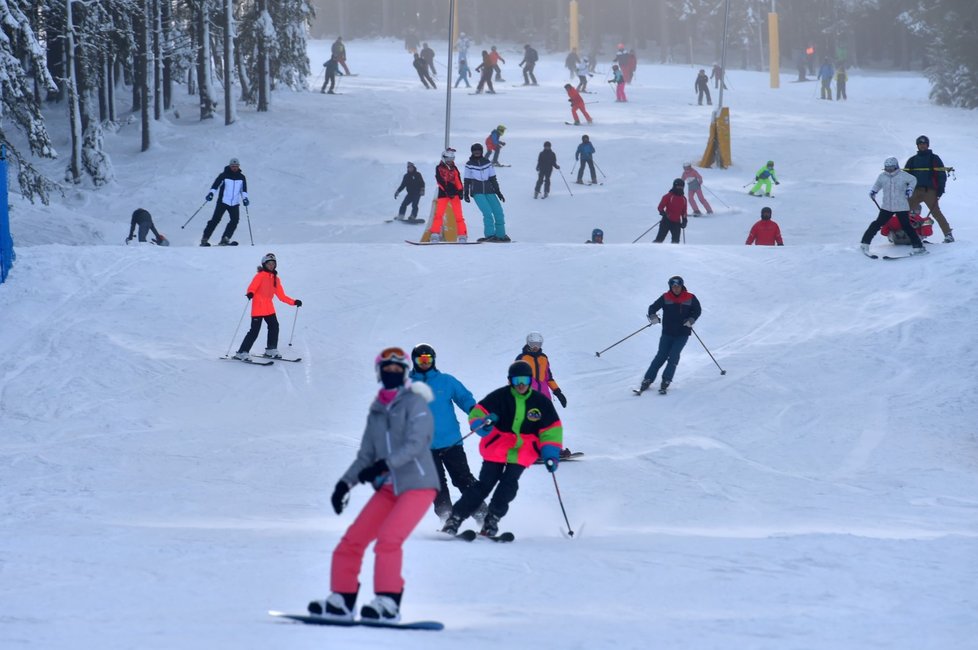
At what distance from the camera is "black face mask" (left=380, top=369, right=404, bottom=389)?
6500mm

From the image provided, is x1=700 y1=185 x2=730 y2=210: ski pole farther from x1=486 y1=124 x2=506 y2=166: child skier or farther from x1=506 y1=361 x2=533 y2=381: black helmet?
x1=506 y1=361 x2=533 y2=381: black helmet

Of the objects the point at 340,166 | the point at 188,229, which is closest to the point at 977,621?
the point at 188,229

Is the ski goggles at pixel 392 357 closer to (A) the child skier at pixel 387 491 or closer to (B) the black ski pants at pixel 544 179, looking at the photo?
(A) the child skier at pixel 387 491

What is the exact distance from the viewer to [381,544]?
635 centimetres

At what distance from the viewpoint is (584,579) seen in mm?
7797

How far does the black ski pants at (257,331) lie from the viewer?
15.4 metres

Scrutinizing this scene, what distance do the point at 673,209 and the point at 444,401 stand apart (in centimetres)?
1253

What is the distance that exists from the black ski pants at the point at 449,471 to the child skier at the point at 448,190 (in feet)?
32.2

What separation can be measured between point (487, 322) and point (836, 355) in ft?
15.0

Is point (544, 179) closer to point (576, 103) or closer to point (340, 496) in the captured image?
point (576, 103)

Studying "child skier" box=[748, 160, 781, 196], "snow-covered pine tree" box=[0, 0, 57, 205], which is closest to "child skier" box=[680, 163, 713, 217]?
"child skier" box=[748, 160, 781, 196]

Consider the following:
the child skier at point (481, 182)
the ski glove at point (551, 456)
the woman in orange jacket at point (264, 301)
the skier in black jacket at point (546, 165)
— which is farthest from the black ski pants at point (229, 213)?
A: the ski glove at point (551, 456)

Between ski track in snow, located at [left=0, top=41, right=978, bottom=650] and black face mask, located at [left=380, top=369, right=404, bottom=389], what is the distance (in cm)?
124

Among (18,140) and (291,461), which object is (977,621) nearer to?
(291,461)
